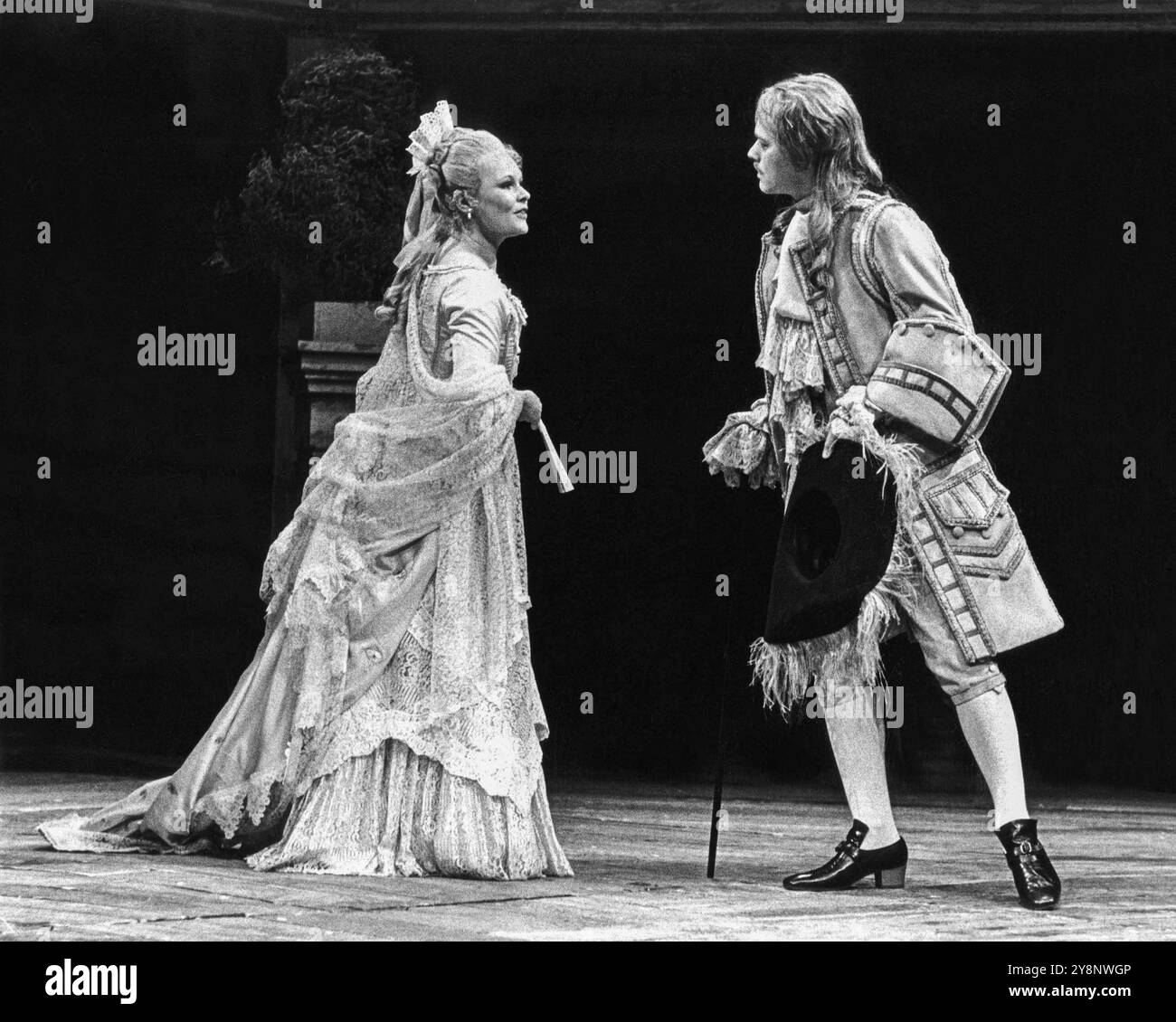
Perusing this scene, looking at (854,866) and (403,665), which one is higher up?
(403,665)

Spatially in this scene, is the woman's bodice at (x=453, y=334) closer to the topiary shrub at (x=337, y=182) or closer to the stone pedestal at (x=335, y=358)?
the stone pedestal at (x=335, y=358)

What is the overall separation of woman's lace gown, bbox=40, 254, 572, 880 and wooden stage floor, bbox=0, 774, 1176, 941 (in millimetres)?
144

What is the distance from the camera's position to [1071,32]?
27.3 feet

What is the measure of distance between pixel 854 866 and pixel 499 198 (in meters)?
2.04

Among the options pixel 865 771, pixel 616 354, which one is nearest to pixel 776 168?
pixel 865 771

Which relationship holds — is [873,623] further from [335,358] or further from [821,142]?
[335,358]

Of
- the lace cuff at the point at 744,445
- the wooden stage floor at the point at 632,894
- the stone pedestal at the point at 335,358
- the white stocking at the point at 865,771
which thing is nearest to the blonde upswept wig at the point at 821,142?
the lace cuff at the point at 744,445

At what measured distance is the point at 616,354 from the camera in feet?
28.8

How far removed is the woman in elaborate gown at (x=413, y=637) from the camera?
221 inches

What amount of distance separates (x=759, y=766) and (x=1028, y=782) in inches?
42.7
